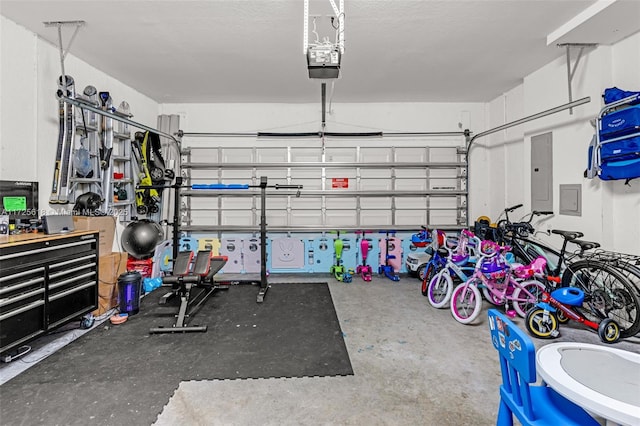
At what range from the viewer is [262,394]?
2.08 meters

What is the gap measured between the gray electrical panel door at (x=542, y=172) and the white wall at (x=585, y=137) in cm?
8

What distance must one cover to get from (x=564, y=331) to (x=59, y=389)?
14.3 ft

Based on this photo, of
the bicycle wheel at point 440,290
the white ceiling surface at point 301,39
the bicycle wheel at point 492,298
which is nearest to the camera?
the white ceiling surface at point 301,39

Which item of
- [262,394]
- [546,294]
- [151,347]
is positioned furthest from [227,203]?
[546,294]

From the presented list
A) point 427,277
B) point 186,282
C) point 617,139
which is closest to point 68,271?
point 186,282

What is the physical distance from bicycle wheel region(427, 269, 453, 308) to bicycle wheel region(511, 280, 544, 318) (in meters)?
0.66

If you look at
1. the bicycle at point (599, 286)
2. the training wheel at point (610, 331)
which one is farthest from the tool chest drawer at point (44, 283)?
the training wheel at point (610, 331)

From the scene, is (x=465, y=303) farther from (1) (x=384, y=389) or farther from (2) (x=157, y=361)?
(2) (x=157, y=361)

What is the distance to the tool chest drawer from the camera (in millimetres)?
2342

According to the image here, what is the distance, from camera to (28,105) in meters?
3.12

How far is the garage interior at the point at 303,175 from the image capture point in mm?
2209

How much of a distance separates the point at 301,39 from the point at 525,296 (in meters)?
3.80

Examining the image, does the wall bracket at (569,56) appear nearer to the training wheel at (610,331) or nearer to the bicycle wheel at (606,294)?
the bicycle wheel at (606,294)

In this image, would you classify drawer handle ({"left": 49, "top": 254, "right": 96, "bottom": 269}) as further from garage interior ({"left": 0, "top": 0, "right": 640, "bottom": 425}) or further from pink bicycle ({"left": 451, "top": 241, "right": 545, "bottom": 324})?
pink bicycle ({"left": 451, "top": 241, "right": 545, "bottom": 324})
